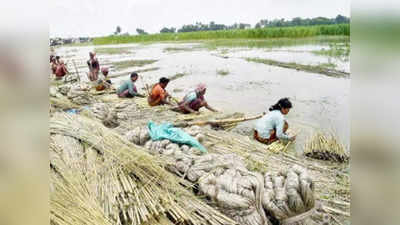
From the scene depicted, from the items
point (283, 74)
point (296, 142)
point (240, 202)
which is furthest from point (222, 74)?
point (240, 202)

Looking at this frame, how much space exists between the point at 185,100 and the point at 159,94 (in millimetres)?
186

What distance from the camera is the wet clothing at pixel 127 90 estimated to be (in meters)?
2.81

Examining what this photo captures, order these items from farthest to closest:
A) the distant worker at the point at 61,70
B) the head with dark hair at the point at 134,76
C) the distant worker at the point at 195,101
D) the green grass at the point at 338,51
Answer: the distant worker at the point at 61,70, the head with dark hair at the point at 134,76, the distant worker at the point at 195,101, the green grass at the point at 338,51

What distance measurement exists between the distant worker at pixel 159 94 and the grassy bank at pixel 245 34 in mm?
291

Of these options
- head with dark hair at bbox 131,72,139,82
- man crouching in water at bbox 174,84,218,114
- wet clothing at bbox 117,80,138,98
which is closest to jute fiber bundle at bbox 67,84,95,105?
wet clothing at bbox 117,80,138,98

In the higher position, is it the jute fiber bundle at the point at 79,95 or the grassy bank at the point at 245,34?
the grassy bank at the point at 245,34

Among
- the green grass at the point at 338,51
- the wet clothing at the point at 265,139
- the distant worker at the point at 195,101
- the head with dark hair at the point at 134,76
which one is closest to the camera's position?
the green grass at the point at 338,51

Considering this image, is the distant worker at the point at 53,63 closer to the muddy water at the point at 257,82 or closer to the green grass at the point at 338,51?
the muddy water at the point at 257,82

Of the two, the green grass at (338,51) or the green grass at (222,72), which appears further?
the green grass at (222,72)

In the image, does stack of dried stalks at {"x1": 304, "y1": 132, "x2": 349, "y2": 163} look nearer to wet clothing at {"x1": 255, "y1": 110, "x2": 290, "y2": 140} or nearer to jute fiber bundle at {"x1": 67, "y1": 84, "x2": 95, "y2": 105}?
wet clothing at {"x1": 255, "y1": 110, "x2": 290, "y2": 140}

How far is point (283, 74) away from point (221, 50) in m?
0.43

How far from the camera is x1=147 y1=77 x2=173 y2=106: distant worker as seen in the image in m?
2.75

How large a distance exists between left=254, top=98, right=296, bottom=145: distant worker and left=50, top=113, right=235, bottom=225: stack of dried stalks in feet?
1.84

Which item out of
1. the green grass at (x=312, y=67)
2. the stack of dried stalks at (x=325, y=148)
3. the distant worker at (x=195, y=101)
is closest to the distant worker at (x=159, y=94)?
the distant worker at (x=195, y=101)
